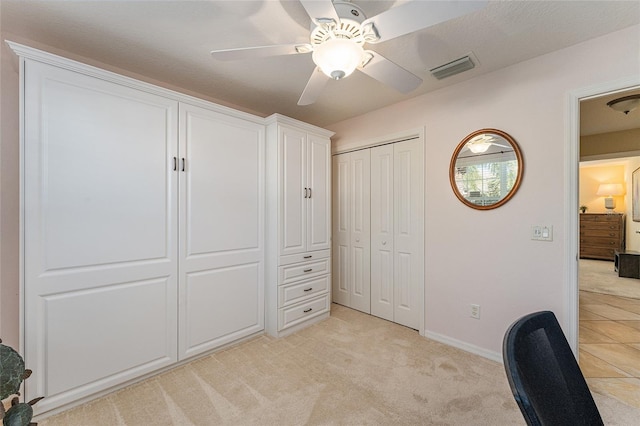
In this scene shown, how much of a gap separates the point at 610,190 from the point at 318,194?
7647 millimetres

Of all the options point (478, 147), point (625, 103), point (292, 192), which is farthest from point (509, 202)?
point (292, 192)

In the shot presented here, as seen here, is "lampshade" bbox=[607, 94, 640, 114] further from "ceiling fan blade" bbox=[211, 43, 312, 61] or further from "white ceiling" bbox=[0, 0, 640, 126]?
"ceiling fan blade" bbox=[211, 43, 312, 61]

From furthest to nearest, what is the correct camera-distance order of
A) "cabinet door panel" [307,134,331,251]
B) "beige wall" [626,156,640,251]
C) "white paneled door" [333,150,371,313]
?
"beige wall" [626,156,640,251] → "white paneled door" [333,150,371,313] → "cabinet door panel" [307,134,331,251]

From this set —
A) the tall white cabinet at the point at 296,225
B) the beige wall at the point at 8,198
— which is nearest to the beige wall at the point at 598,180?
the tall white cabinet at the point at 296,225

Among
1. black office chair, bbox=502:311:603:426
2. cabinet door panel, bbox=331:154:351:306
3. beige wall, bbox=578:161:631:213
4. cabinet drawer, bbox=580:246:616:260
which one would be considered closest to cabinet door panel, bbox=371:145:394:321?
cabinet door panel, bbox=331:154:351:306

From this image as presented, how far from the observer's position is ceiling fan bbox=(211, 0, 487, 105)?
112 centimetres

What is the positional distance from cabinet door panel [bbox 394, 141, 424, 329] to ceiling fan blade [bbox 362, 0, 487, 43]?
1.69 meters

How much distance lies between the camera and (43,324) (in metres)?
1.65

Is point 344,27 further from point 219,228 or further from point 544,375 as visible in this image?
point 219,228

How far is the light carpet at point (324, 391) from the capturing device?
1.66 metres

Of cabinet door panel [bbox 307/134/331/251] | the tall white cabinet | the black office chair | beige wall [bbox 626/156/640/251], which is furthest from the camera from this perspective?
beige wall [bbox 626/156/640/251]

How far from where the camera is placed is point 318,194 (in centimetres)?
308

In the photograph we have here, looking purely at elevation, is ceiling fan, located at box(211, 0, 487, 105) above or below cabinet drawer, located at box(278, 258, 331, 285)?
above

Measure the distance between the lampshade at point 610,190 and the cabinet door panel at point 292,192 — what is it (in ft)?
25.7
